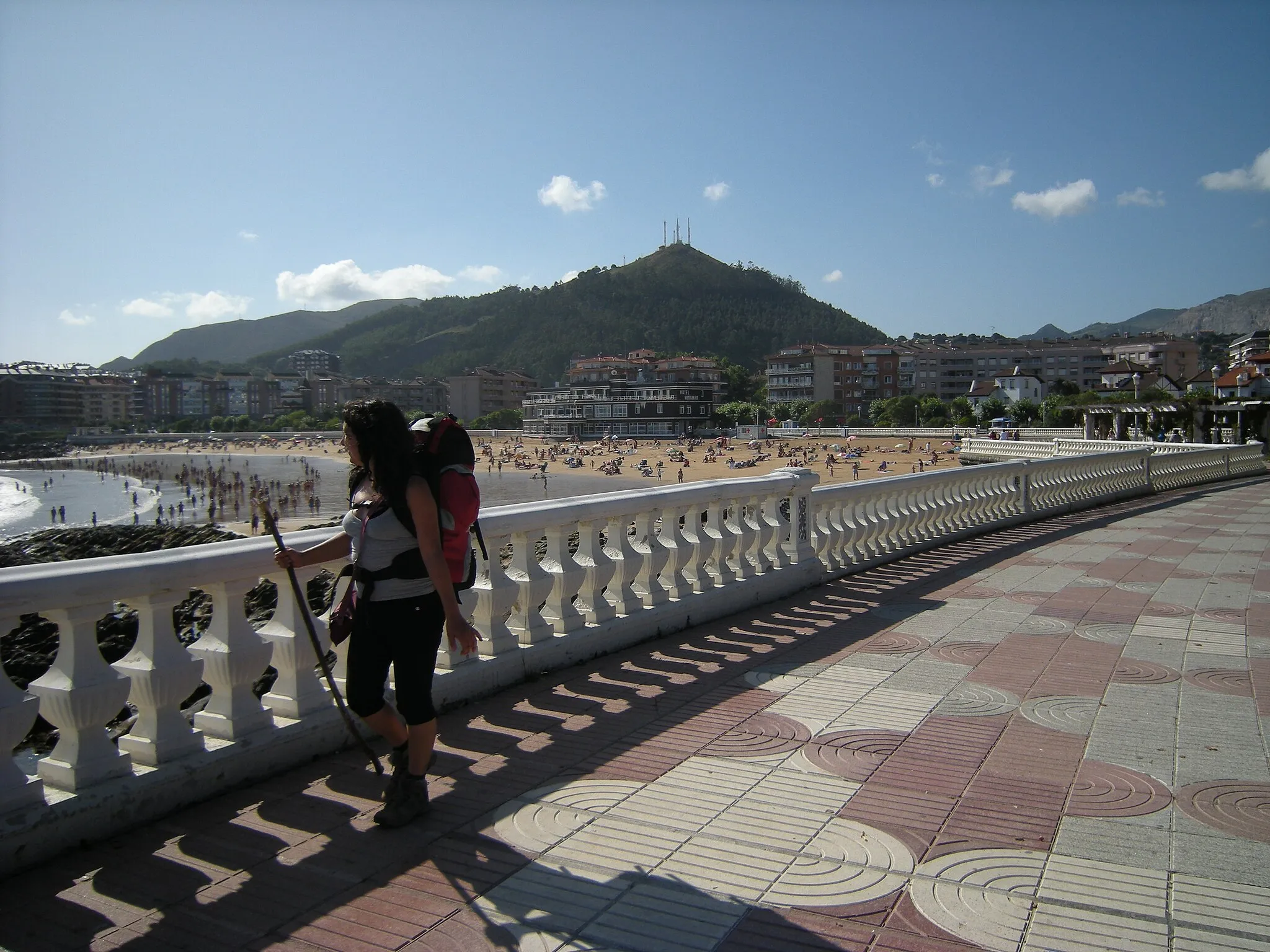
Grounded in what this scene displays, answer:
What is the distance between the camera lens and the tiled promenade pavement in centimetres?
291

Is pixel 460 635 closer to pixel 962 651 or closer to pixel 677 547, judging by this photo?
pixel 677 547

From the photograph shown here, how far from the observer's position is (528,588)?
18.1 feet

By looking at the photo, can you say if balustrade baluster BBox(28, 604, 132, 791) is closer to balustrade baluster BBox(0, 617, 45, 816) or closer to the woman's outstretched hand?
balustrade baluster BBox(0, 617, 45, 816)

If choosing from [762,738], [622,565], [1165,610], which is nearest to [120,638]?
[622,565]

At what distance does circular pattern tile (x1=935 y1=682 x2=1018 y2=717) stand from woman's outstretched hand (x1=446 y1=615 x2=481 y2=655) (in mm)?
2691

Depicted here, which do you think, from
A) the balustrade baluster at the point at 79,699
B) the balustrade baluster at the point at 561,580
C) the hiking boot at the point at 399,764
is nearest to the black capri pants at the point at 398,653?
the hiking boot at the point at 399,764

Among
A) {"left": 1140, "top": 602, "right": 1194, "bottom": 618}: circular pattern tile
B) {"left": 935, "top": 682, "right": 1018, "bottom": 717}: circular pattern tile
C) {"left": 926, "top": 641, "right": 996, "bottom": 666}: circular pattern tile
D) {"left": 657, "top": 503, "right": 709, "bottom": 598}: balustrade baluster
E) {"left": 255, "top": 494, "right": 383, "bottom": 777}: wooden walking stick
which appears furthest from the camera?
{"left": 1140, "top": 602, "right": 1194, "bottom": 618}: circular pattern tile

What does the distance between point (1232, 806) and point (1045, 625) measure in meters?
3.43

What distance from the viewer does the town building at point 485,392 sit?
547 feet

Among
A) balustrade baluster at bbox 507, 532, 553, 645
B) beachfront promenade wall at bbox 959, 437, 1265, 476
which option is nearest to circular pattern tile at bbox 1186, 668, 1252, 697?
balustrade baluster at bbox 507, 532, 553, 645

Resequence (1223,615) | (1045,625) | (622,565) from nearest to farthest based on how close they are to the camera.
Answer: (622,565) → (1045,625) → (1223,615)

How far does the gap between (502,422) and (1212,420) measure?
110095 mm

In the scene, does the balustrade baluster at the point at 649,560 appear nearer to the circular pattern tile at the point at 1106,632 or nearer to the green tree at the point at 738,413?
the circular pattern tile at the point at 1106,632

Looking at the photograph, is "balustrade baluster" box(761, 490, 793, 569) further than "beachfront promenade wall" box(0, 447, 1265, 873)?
Yes
